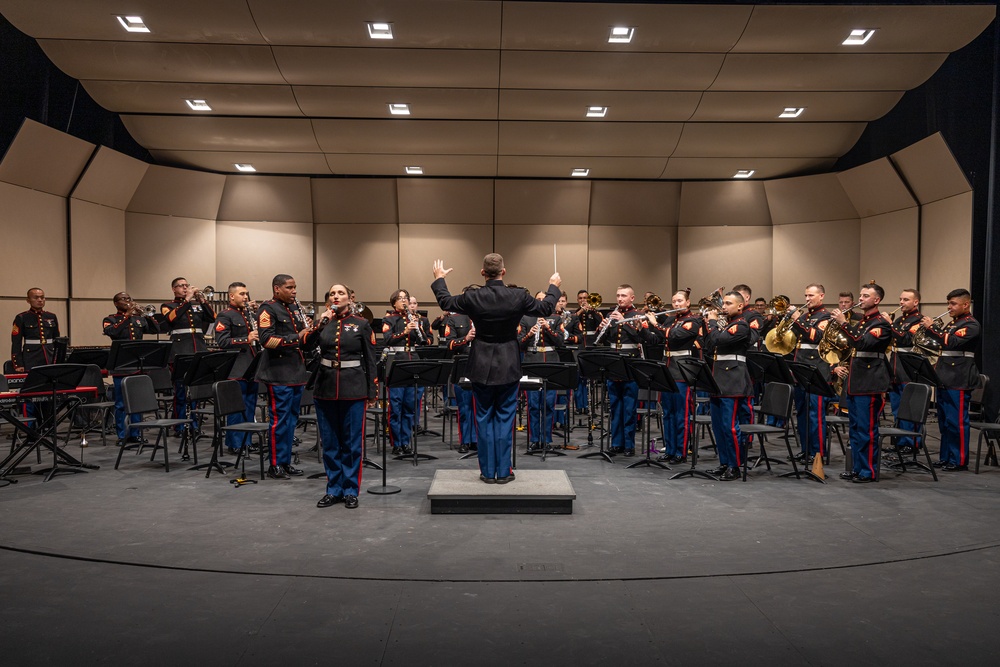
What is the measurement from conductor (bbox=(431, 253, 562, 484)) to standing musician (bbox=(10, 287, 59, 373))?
681cm

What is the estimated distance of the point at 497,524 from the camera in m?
5.50

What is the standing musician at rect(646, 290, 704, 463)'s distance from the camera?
A: 7.96m

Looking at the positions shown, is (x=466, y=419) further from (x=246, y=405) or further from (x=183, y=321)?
(x=183, y=321)

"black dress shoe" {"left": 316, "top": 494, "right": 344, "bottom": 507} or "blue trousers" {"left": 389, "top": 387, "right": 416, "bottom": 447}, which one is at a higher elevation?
"blue trousers" {"left": 389, "top": 387, "right": 416, "bottom": 447}

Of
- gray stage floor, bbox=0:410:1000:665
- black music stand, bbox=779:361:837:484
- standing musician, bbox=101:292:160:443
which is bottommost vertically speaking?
gray stage floor, bbox=0:410:1000:665

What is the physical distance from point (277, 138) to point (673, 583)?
11488mm

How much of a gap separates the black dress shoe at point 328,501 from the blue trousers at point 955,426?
6476 millimetres

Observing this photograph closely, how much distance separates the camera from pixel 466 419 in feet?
29.0

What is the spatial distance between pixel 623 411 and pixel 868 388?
8.40ft

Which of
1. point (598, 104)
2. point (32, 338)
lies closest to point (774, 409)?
point (598, 104)

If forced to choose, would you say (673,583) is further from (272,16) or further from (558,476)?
(272,16)

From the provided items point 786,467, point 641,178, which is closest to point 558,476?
point 786,467

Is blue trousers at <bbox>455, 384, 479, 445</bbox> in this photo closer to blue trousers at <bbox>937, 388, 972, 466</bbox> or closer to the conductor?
the conductor

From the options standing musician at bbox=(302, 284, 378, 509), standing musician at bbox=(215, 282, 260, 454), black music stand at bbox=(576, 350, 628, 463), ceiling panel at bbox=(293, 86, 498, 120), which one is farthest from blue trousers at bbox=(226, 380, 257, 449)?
ceiling panel at bbox=(293, 86, 498, 120)
